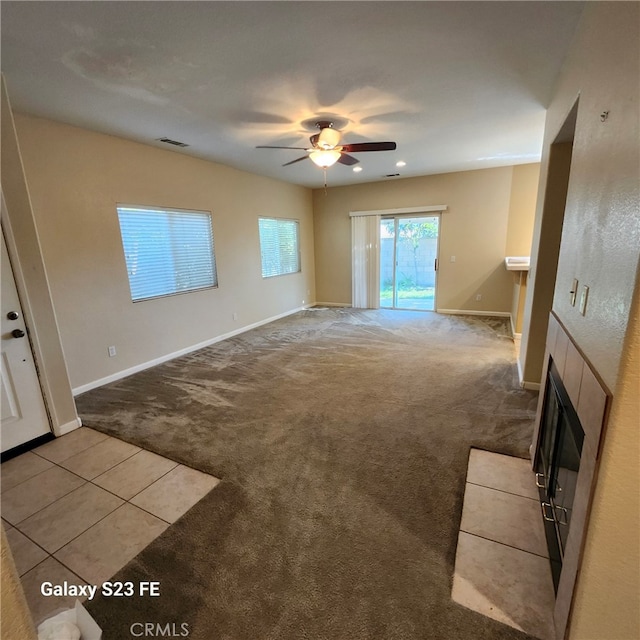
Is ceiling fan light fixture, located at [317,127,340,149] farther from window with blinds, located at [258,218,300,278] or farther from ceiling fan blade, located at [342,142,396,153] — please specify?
window with blinds, located at [258,218,300,278]

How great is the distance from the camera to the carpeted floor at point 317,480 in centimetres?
134

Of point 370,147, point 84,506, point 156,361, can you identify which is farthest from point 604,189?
Result: point 156,361

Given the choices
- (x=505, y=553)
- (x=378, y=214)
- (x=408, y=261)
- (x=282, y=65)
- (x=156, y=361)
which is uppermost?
(x=282, y=65)

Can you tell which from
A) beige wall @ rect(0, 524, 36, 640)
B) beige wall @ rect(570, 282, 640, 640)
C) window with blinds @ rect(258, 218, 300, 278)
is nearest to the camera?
beige wall @ rect(0, 524, 36, 640)

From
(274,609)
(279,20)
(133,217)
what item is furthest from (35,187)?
(274,609)

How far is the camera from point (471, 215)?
5965mm

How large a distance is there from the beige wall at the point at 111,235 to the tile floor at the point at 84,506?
4.43 ft

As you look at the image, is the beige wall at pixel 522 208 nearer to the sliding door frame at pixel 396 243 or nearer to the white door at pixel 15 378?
the sliding door frame at pixel 396 243

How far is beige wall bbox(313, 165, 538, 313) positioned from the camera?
5.65 metres

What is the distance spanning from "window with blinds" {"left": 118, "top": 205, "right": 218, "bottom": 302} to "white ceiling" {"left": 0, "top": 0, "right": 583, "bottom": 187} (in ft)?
3.03

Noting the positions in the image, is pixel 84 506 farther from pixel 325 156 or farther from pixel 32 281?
pixel 325 156

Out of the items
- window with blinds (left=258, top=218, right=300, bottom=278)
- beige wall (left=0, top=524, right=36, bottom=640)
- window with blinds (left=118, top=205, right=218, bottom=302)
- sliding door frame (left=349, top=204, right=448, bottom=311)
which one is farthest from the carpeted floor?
sliding door frame (left=349, top=204, right=448, bottom=311)

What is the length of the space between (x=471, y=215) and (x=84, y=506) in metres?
6.56

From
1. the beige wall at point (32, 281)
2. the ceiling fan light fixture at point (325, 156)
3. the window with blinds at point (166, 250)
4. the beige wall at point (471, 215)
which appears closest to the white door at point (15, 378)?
the beige wall at point (32, 281)
